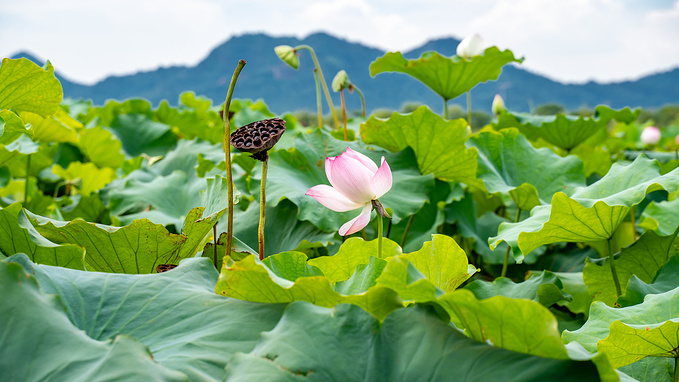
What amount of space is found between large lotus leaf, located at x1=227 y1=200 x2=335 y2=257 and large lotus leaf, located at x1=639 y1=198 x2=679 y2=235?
0.80 meters

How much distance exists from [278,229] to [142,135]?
5.20 feet

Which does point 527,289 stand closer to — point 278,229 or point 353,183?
point 353,183

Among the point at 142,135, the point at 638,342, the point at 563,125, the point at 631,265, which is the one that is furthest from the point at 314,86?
the point at 638,342

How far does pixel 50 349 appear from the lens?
20.8 inches

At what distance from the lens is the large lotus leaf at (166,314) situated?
0.60 metres

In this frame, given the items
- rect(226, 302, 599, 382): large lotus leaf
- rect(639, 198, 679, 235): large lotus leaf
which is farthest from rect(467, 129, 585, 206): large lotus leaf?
rect(226, 302, 599, 382): large lotus leaf

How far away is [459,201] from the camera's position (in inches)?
58.8

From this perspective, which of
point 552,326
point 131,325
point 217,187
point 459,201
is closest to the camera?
point 552,326

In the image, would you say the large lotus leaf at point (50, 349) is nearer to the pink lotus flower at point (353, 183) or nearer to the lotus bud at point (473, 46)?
the pink lotus flower at point (353, 183)

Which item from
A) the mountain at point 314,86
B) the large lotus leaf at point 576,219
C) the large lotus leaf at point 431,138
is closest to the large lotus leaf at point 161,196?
the large lotus leaf at point 431,138

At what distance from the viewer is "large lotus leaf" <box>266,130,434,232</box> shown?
1.19 m

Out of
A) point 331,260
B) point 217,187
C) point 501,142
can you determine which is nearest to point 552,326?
point 331,260

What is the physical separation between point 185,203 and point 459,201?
0.79 meters

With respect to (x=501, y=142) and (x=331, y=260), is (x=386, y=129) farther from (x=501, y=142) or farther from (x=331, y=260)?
(x=331, y=260)
